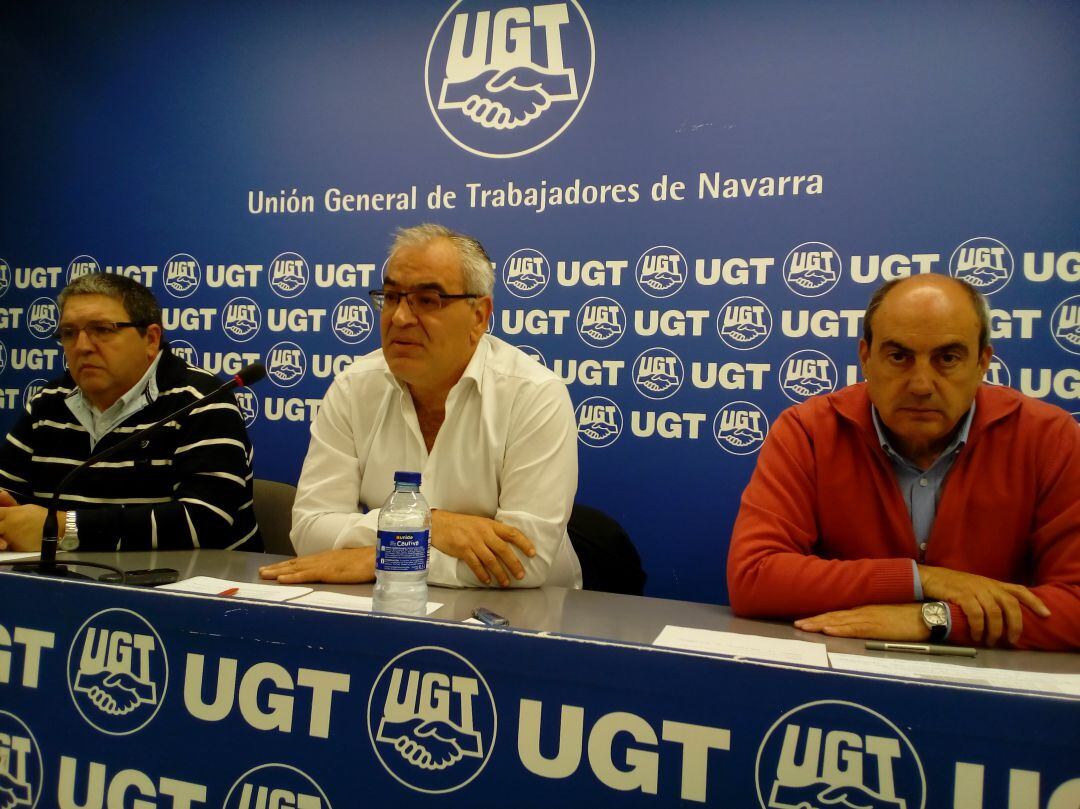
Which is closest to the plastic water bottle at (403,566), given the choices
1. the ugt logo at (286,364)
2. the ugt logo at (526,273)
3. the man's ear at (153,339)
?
the man's ear at (153,339)

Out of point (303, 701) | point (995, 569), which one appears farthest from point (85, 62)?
point (995, 569)

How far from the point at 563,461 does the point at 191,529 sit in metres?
1.00

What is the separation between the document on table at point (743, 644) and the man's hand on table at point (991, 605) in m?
0.28

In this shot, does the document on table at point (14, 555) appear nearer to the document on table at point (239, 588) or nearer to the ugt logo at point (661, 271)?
the document on table at point (239, 588)

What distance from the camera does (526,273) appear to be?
281 centimetres

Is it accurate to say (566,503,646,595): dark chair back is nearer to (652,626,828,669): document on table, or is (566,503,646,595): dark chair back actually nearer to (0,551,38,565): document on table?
(652,626,828,669): document on table

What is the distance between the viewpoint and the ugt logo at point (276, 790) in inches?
40.8

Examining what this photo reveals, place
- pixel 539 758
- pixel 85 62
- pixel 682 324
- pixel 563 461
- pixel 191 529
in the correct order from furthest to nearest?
1. pixel 85 62
2. pixel 682 324
3. pixel 191 529
4. pixel 563 461
5. pixel 539 758

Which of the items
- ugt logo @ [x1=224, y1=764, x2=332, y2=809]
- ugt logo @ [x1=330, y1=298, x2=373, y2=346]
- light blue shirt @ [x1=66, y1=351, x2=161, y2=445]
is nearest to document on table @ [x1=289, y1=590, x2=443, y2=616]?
ugt logo @ [x1=224, y1=764, x2=332, y2=809]

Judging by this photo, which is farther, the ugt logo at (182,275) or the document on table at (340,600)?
the ugt logo at (182,275)

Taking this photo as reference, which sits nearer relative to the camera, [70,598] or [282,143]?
[70,598]

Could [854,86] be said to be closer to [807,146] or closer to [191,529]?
[807,146]

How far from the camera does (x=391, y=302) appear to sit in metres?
1.90

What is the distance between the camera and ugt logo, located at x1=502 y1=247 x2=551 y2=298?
9.16 ft
